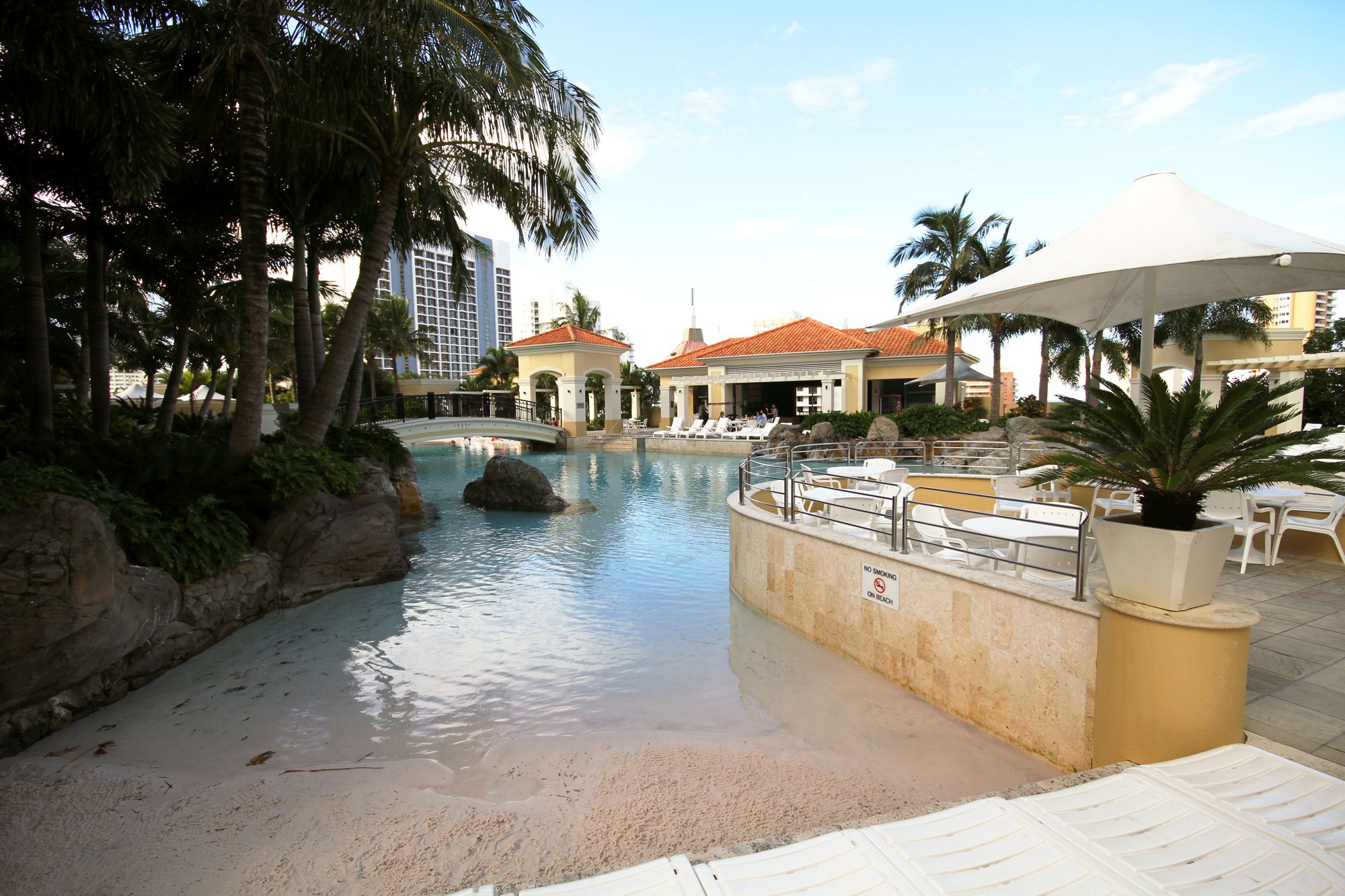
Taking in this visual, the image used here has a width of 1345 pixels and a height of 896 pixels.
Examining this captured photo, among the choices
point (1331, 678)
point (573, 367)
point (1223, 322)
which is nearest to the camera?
point (1331, 678)

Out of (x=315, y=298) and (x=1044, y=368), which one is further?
(x=1044, y=368)

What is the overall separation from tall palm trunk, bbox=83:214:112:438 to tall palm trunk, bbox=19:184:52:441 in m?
1.38

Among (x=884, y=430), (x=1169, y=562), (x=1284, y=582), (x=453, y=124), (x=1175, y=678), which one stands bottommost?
(x=1284, y=582)

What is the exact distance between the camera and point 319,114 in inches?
406

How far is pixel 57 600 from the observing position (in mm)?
5199

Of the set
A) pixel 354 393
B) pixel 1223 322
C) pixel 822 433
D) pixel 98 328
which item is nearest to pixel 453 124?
pixel 98 328

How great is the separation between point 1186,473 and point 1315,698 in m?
1.74

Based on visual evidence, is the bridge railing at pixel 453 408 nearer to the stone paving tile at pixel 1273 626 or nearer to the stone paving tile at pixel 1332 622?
the stone paving tile at pixel 1273 626

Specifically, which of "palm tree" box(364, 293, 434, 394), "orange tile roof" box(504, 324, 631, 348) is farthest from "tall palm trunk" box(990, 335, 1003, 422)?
"palm tree" box(364, 293, 434, 394)

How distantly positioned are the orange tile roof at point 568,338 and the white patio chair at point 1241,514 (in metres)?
28.4

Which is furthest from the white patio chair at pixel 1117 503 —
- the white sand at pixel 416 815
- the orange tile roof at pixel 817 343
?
the orange tile roof at pixel 817 343

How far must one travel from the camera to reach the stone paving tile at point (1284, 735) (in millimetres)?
3367

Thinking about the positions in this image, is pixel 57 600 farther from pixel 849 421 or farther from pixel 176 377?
pixel 849 421

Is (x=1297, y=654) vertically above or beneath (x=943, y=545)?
beneath
